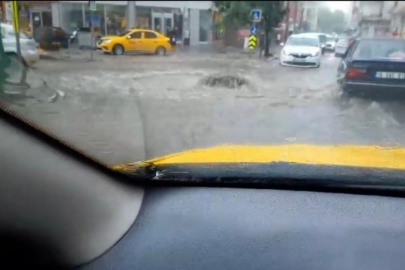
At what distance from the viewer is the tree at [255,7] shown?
519cm

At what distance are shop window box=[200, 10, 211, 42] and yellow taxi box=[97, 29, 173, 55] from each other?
0.39 meters

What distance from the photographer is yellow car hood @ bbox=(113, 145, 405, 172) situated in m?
2.51

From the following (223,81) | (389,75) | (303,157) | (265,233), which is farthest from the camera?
(223,81)

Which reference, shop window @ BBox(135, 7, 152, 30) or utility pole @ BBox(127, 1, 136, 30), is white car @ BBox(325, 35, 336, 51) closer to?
shop window @ BBox(135, 7, 152, 30)

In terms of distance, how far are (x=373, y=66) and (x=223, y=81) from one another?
212 centimetres

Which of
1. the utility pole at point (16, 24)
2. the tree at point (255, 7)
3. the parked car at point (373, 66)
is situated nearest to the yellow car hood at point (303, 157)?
the parked car at point (373, 66)

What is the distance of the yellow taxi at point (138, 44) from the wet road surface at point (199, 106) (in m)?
0.14

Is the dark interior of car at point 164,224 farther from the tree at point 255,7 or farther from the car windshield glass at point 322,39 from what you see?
the tree at point 255,7

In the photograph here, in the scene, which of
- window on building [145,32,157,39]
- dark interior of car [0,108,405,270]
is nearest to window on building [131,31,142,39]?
window on building [145,32,157,39]

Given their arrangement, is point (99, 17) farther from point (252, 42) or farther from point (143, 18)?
point (252, 42)

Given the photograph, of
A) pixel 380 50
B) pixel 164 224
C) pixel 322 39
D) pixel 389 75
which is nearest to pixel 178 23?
pixel 322 39

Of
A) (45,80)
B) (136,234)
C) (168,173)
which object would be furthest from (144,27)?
(136,234)

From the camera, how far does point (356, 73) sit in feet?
14.7

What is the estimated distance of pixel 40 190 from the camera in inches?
77.1
